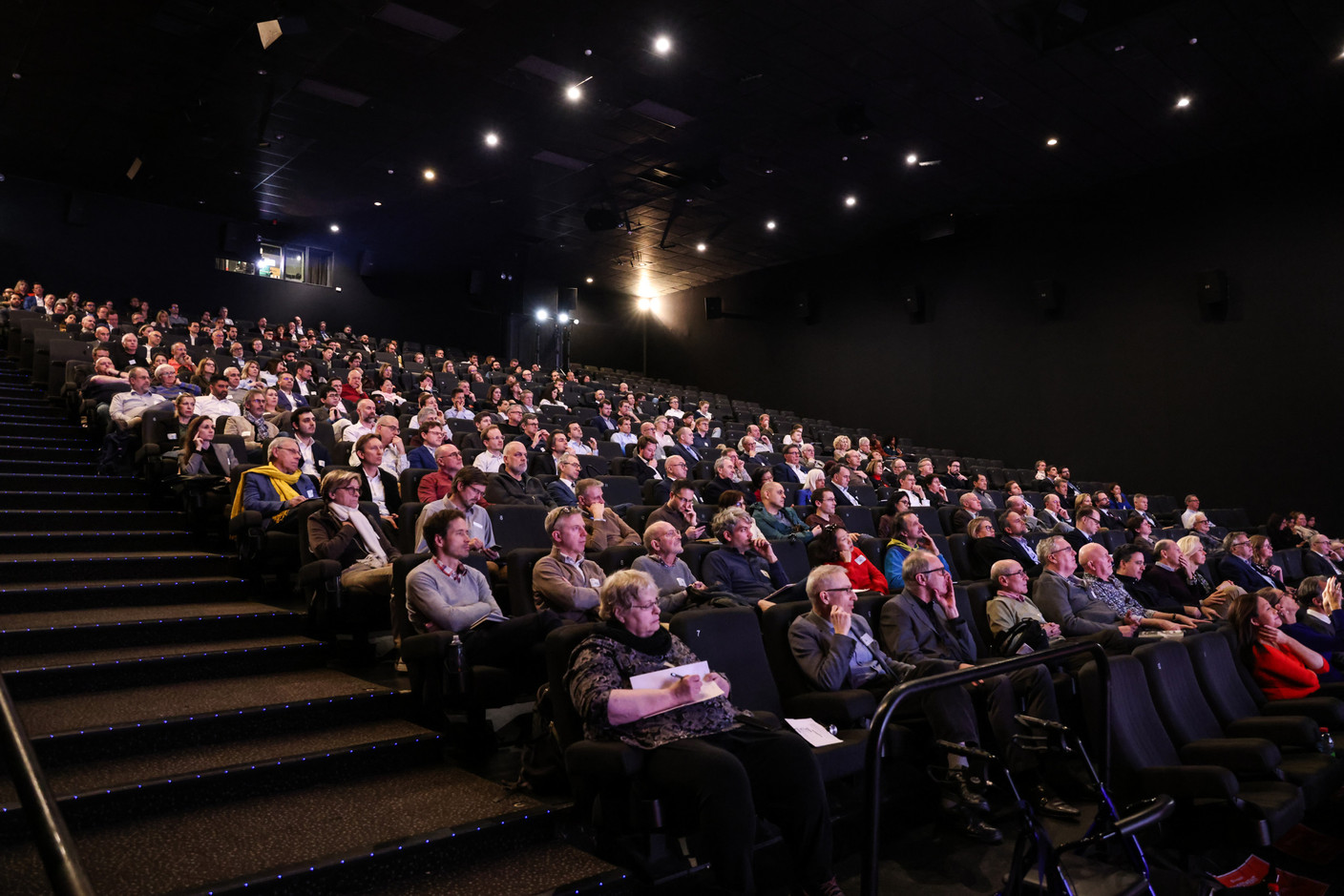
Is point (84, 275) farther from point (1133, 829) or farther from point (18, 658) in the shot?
point (1133, 829)

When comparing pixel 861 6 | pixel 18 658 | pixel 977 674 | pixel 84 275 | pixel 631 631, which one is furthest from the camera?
pixel 84 275

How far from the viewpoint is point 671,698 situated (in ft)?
6.68

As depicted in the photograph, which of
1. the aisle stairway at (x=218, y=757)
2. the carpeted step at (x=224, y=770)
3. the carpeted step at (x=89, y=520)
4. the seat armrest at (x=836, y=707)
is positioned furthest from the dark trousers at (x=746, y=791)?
the carpeted step at (x=89, y=520)

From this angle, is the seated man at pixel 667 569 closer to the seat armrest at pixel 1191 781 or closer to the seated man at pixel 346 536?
the seated man at pixel 346 536

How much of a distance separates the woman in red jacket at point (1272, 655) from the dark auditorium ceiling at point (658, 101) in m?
4.46

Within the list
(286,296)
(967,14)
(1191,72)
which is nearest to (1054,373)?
(1191,72)

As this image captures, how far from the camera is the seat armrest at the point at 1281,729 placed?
276cm

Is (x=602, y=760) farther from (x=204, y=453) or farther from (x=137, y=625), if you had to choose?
(x=204, y=453)

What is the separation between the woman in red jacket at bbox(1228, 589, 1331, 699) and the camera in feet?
10.8

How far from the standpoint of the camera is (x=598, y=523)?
12.5ft

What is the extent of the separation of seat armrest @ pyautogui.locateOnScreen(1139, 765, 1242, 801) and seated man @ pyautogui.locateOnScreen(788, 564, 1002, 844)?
1.54ft

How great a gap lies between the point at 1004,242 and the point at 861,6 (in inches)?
208

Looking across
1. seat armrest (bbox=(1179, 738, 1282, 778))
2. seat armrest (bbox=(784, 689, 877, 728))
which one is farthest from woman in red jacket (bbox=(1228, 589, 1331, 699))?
seat armrest (bbox=(784, 689, 877, 728))

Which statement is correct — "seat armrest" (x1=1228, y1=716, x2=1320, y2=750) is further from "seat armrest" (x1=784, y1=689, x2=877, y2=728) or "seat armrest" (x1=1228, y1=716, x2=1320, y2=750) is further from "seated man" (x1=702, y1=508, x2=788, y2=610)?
"seated man" (x1=702, y1=508, x2=788, y2=610)
